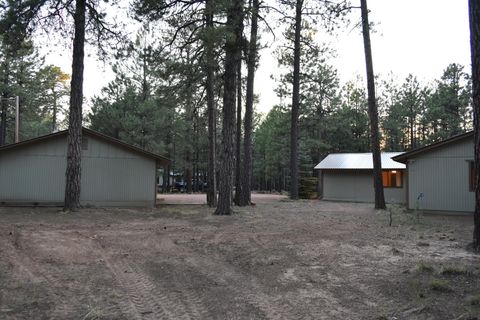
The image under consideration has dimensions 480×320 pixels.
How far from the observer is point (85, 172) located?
17188mm

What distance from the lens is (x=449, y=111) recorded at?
36562 mm

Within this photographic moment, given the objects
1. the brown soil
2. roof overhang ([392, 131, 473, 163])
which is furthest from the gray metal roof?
the brown soil

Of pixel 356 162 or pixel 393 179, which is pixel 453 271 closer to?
pixel 393 179

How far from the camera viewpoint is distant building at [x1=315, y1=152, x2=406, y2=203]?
24.2 m

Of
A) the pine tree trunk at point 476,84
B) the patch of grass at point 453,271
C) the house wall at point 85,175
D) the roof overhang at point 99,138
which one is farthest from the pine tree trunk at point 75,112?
the patch of grass at point 453,271

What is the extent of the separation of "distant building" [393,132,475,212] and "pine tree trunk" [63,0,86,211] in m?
12.0

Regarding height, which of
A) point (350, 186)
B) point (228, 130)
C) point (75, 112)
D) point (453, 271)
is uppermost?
point (75, 112)

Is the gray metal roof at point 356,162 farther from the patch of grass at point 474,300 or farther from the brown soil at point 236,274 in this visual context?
the patch of grass at point 474,300

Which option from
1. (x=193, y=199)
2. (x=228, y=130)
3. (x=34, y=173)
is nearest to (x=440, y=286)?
(x=228, y=130)

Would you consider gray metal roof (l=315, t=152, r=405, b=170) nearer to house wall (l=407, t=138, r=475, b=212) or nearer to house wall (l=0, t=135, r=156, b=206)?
house wall (l=407, t=138, r=475, b=212)

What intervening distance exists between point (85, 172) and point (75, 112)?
3844 mm

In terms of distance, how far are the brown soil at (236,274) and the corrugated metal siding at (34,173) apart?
762 centimetres

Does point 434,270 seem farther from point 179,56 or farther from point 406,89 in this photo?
point 406,89

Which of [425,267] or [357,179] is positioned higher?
[357,179]
